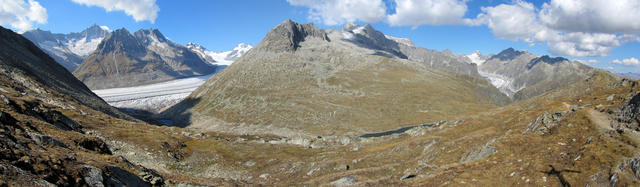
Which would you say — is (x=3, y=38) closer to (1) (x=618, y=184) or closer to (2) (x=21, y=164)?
(2) (x=21, y=164)

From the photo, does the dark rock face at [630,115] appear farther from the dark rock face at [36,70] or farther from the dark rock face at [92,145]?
the dark rock face at [36,70]

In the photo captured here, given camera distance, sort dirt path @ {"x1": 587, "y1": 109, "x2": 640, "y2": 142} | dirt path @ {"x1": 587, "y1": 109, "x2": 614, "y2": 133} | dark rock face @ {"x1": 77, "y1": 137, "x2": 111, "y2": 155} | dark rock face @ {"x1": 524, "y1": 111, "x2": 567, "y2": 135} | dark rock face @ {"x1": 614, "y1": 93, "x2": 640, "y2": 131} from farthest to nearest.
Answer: dark rock face @ {"x1": 77, "y1": 137, "x2": 111, "y2": 155} → dark rock face @ {"x1": 524, "y1": 111, "x2": 567, "y2": 135} → dirt path @ {"x1": 587, "y1": 109, "x2": 614, "y2": 133} → dark rock face @ {"x1": 614, "y1": 93, "x2": 640, "y2": 131} → dirt path @ {"x1": 587, "y1": 109, "x2": 640, "y2": 142}

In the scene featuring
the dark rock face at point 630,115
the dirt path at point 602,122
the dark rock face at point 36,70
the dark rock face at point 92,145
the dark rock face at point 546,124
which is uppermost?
the dark rock face at point 36,70

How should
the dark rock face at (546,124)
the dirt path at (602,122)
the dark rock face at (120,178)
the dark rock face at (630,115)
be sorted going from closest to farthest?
the dark rock face at (120,178) < the dirt path at (602,122) < the dark rock face at (630,115) < the dark rock face at (546,124)

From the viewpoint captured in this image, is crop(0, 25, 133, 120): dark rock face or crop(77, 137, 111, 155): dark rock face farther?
crop(0, 25, 133, 120): dark rock face

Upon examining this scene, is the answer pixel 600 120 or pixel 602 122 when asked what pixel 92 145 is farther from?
pixel 600 120

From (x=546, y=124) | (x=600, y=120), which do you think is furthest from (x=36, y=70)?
(x=600, y=120)

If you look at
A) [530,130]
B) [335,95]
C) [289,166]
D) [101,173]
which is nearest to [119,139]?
[289,166]

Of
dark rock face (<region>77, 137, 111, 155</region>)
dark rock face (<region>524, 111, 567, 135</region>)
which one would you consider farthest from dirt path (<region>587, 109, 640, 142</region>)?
dark rock face (<region>77, 137, 111, 155</region>)

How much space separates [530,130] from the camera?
1417 inches

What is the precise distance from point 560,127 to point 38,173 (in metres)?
42.6

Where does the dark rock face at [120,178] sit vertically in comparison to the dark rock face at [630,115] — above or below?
below

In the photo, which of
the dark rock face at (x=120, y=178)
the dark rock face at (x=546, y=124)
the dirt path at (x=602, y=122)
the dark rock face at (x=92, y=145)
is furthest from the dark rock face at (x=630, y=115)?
the dark rock face at (x=92, y=145)

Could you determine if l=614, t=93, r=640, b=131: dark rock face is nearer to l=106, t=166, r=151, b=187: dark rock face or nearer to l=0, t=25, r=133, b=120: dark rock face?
l=106, t=166, r=151, b=187: dark rock face
